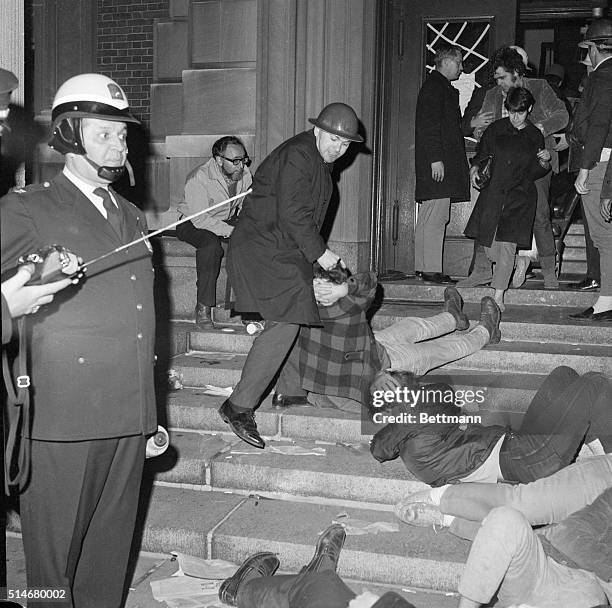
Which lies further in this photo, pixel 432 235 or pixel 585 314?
pixel 432 235

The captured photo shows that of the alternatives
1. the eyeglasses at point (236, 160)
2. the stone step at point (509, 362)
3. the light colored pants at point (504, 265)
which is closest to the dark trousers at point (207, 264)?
the eyeglasses at point (236, 160)

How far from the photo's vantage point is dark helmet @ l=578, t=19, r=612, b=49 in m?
5.91

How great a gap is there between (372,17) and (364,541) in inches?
192

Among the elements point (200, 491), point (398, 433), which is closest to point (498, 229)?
point (398, 433)

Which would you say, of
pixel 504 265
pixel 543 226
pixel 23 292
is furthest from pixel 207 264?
pixel 23 292

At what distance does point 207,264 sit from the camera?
21.6ft

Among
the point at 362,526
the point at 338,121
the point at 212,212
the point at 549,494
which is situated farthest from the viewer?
the point at 212,212

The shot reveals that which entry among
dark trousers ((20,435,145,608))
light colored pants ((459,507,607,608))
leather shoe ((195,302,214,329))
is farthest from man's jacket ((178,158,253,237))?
light colored pants ((459,507,607,608))

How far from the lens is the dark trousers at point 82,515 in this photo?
2848mm

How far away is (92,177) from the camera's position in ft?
9.27

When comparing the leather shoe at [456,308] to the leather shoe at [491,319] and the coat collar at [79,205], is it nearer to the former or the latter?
the leather shoe at [491,319]

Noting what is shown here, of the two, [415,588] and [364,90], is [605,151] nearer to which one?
[364,90]

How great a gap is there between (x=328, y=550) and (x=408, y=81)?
17.1 feet

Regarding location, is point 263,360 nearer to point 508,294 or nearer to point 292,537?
point 292,537
